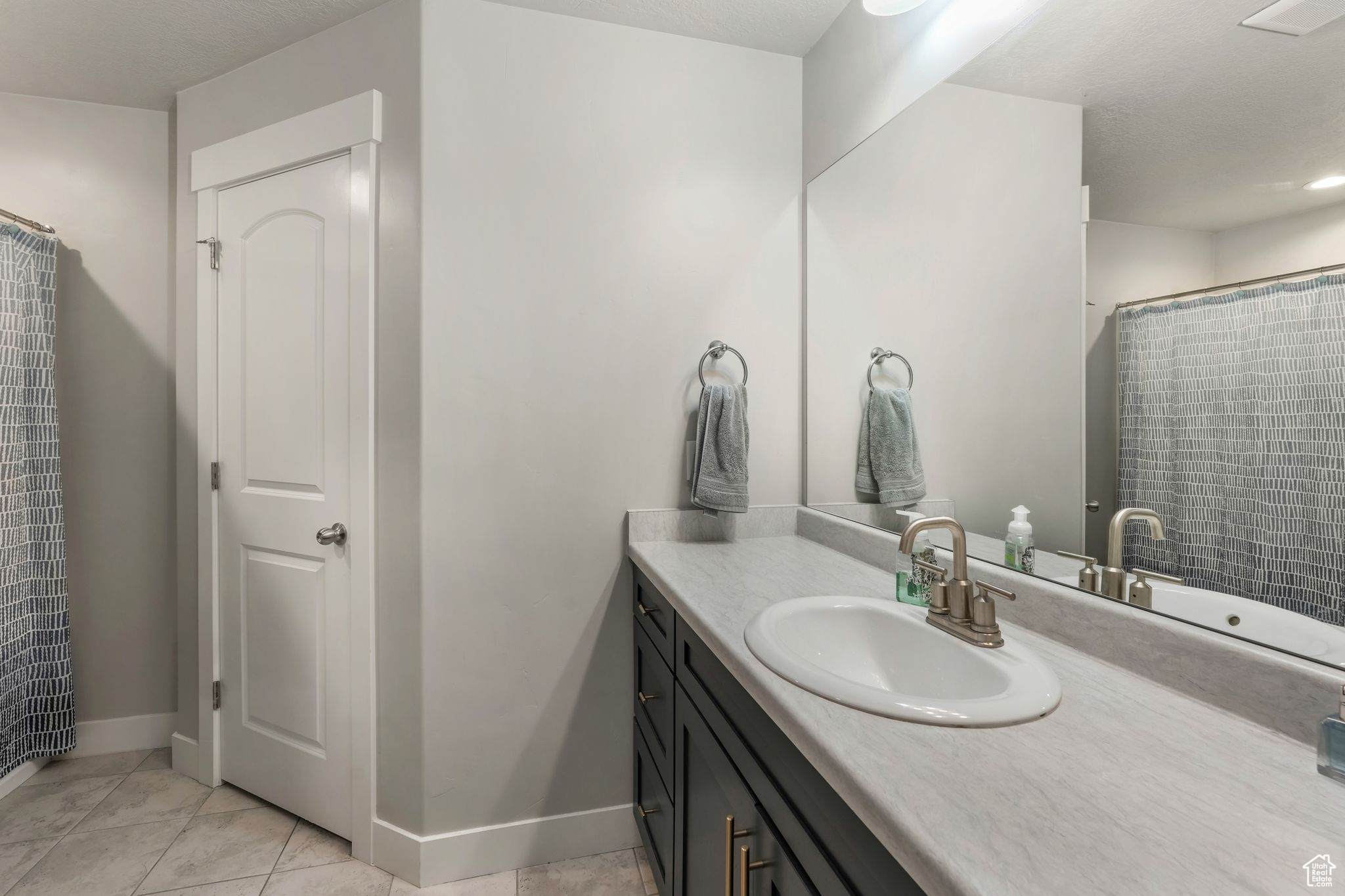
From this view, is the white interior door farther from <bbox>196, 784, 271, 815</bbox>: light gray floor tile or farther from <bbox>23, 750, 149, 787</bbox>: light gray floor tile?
<bbox>23, 750, 149, 787</bbox>: light gray floor tile

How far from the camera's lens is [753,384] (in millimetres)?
1865

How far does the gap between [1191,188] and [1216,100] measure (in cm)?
11

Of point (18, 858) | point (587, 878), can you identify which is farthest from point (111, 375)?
point (587, 878)

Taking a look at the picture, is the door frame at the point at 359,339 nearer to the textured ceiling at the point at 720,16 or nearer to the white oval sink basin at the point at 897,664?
the textured ceiling at the point at 720,16

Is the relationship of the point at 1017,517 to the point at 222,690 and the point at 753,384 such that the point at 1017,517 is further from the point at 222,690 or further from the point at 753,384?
the point at 222,690

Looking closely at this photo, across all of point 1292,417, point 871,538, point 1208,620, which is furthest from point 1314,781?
point 871,538

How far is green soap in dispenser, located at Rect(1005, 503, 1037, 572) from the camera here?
113 cm

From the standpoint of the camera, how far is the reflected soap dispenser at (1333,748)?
629 mm

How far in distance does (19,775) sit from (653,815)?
7.08 feet

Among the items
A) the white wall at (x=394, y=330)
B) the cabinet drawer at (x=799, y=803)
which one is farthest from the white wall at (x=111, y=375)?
the cabinet drawer at (x=799, y=803)

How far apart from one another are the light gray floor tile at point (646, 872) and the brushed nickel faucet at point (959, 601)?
3.48ft

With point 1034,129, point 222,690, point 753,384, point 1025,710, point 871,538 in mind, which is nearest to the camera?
point 1025,710

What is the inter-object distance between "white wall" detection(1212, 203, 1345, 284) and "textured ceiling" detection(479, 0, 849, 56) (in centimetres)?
128
